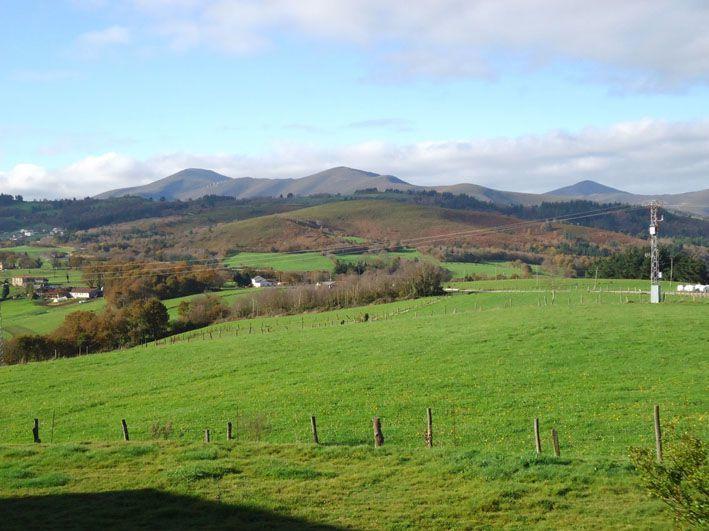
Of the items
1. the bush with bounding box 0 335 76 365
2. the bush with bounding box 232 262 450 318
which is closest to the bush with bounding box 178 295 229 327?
the bush with bounding box 232 262 450 318

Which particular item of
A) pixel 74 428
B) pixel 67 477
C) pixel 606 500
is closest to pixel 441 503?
pixel 606 500

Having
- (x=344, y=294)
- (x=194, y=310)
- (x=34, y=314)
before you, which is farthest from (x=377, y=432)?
(x=34, y=314)

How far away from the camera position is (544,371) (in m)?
35.3

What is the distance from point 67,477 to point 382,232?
155m

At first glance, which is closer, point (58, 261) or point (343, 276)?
point (343, 276)

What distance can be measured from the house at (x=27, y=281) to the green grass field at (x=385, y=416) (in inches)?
2131

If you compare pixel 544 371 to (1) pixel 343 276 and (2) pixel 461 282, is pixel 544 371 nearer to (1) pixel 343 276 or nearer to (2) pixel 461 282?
(2) pixel 461 282

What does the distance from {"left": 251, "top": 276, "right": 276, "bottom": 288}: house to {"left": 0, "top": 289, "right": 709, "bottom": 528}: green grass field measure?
47.0 m

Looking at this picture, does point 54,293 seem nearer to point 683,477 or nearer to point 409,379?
point 409,379

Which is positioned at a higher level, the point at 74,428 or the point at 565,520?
the point at 565,520

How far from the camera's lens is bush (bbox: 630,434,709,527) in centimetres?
1023

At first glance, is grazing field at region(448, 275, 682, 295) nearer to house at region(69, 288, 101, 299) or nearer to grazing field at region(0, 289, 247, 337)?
grazing field at region(0, 289, 247, 337)

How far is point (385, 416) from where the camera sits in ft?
92.6

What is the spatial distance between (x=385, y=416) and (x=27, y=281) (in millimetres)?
90629
